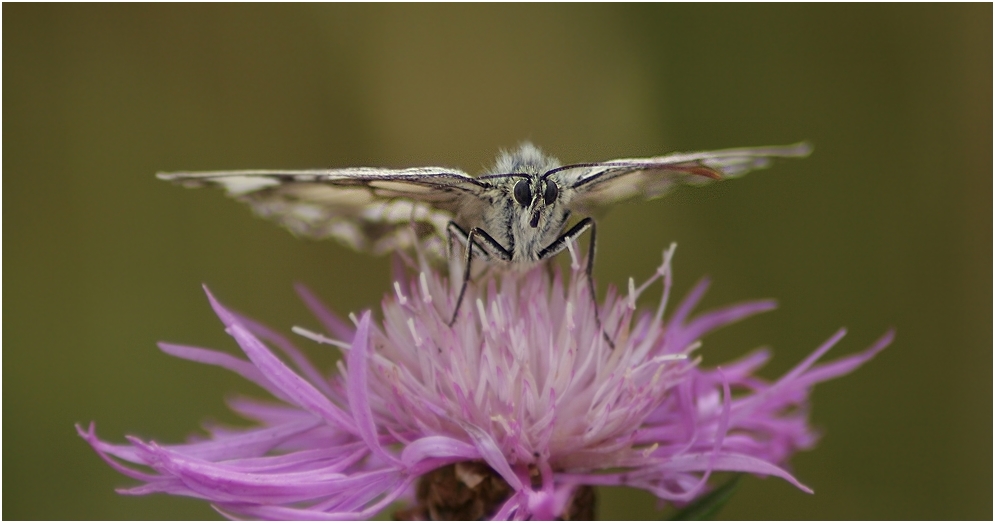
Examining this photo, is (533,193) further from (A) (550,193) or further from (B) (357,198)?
(B) (357,198)

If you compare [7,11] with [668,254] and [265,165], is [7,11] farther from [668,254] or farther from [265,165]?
[668,254]

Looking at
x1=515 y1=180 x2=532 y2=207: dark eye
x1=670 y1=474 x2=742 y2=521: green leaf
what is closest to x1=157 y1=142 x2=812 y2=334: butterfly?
x1=515 y1=180 x2=532 y2=207: dark eye

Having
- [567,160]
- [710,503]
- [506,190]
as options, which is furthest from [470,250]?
[567,160]

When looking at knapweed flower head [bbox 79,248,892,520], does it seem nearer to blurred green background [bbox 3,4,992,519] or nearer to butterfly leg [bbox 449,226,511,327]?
butterfly leg [bbox 449,226,511,327]

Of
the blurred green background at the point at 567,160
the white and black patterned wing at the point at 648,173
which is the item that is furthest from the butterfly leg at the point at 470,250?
the blurred green background at the point at 567,160

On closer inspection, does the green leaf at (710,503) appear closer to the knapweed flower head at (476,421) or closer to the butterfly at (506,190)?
the knapweed flower head at (476,421)

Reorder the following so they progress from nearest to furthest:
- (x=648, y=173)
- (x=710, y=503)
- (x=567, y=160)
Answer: (x=710, y=503) → (x=648, y=173) → (x=567, y=160)
